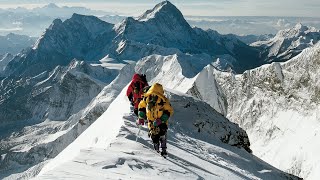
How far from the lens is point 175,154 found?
30.5 m

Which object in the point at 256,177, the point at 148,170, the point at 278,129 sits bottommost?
the point at 278,129

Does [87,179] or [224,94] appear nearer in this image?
[87,179]

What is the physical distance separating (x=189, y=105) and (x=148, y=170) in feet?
73.3

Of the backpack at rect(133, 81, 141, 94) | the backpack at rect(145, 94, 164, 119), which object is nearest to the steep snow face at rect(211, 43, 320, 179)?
the backpack at rect(133, 81, 141, 94)

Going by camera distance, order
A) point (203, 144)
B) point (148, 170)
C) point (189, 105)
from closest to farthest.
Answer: point (148, 170) < point (203, 144) < point (189, 105)

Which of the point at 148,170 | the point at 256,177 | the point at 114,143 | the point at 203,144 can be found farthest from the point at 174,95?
Result: the point at 148,170

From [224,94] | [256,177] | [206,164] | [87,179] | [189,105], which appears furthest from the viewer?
[224,94]

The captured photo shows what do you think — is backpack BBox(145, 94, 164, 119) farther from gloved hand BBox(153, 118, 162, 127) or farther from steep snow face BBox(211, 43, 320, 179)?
steep snow face BBox(211, 43, 320, 179)

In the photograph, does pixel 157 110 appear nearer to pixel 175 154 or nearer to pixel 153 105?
pixel 153 105

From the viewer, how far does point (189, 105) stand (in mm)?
46062

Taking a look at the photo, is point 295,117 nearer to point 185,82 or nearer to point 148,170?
point 185,82

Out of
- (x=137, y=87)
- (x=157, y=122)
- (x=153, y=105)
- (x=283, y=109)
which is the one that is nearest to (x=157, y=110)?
(x=153, y=105)

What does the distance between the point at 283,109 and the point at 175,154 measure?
123 meters

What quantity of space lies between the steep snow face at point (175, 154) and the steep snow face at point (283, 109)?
3210 inches
